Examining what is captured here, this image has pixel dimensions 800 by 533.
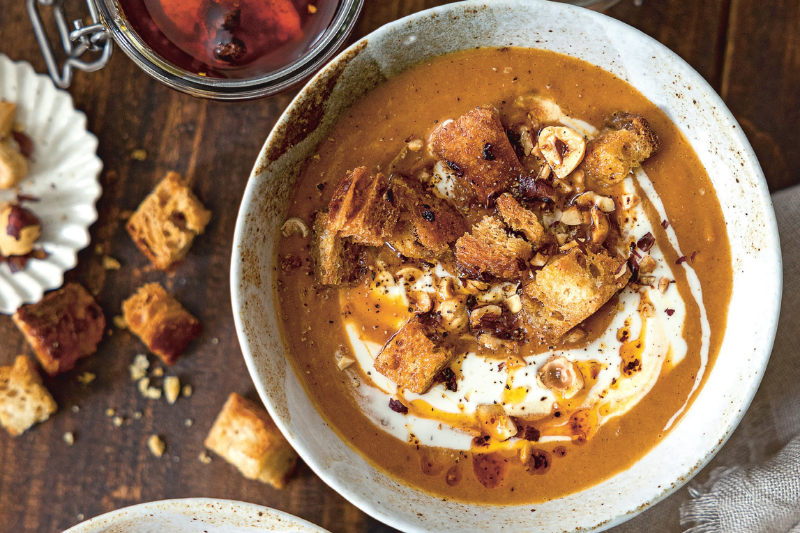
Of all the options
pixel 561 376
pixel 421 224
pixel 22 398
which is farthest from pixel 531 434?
pixel 22 398

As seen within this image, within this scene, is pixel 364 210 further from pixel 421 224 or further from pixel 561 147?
pixel 561 147

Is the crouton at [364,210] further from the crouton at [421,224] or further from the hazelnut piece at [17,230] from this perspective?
the hazelnut piece at [17,230]

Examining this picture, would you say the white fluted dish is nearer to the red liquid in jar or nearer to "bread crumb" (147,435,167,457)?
the red liquid in jar

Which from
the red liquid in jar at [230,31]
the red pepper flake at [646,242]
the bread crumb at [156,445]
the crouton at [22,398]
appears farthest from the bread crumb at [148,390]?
the red pepper flake at [646,242]

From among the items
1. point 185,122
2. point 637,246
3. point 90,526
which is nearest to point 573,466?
point 637,246

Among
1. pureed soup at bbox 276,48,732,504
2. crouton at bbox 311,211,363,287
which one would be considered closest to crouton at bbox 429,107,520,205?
pureed soup at bbox 276,48,732,504
